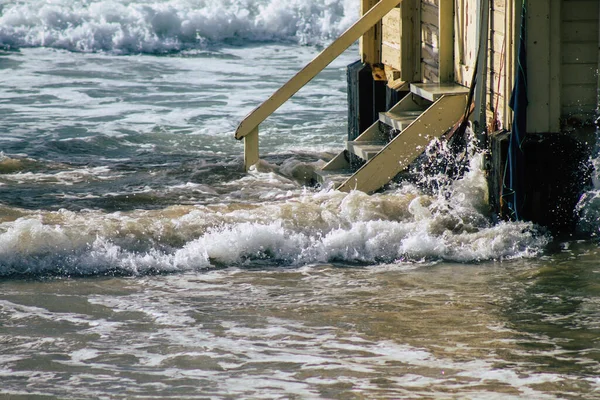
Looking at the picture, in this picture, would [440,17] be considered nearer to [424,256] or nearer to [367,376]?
[424,256]

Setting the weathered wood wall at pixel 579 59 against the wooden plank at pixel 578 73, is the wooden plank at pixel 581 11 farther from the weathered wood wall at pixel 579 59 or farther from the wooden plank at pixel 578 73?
the wooden plank at pixel 578 73

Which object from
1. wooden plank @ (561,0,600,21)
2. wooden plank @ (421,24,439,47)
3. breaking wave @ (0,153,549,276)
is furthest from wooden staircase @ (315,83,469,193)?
wooden plank @ (561,0,600,21)

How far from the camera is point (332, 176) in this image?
404 inches

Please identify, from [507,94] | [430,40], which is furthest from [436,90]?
[430,40]

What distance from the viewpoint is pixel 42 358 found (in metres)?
5.98

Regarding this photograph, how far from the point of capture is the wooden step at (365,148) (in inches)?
389

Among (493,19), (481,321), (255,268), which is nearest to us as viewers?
(481,321)

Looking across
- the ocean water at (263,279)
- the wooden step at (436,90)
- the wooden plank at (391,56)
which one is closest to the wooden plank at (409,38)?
the wooden plank at (391,56)

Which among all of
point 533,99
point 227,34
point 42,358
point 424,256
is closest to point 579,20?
point 533,99

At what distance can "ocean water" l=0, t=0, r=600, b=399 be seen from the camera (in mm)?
5676

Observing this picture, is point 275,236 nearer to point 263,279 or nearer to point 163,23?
point 263,279

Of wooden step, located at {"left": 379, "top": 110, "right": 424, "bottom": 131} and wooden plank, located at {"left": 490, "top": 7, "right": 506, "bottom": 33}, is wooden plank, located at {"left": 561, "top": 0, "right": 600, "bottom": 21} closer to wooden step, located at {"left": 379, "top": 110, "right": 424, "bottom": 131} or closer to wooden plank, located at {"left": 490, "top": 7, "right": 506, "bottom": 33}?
wooden plank, located at {"left": 490, "top": 7, "right": 506, "bottom": 33}

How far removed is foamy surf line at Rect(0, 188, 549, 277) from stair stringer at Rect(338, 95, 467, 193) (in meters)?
0.20

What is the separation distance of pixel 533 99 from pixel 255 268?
2669mm
